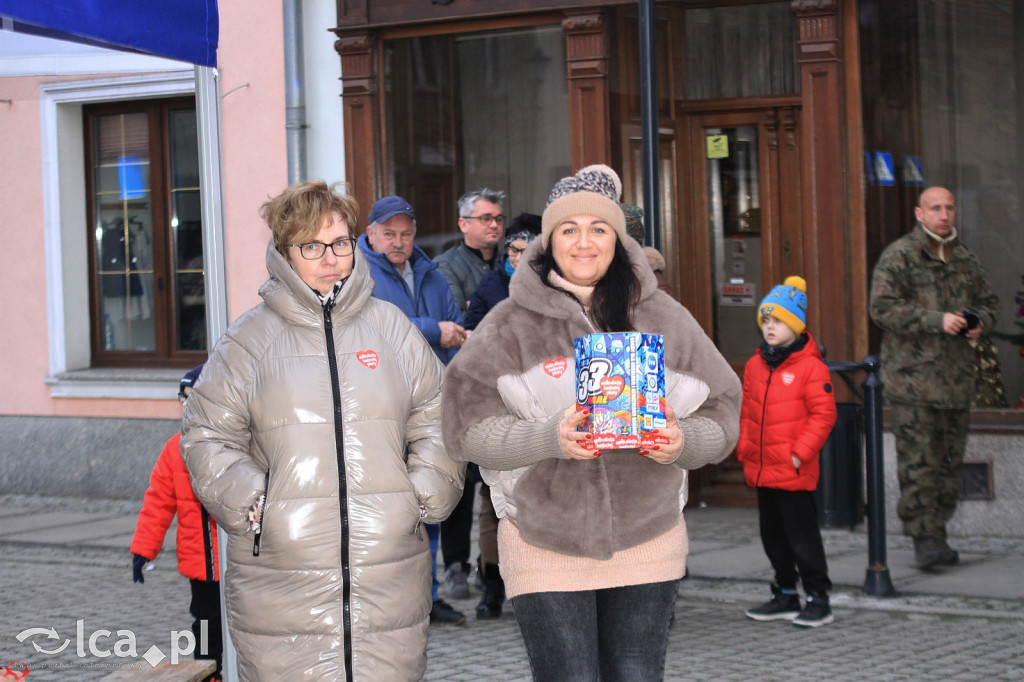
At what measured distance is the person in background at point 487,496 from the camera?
6.94 metres

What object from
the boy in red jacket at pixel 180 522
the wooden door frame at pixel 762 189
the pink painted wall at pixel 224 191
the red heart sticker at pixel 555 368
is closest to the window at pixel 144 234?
the pink painted wall at pixel 224 191

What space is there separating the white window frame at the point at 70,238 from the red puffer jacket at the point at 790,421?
6.16 metres

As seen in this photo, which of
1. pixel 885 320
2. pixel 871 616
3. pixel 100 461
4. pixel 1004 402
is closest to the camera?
pixel 871 616

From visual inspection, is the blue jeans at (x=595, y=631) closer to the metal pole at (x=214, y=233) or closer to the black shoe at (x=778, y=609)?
the metal pole at (x=214, y=233)

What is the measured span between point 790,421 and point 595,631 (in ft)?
9.94

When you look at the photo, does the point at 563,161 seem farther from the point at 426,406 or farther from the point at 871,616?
the point at 426,406

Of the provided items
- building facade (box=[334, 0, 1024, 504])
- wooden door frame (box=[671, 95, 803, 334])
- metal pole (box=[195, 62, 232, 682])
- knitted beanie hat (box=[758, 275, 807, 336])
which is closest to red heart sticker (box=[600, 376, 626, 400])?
metal pole (box=[195, 62, 232, 682])

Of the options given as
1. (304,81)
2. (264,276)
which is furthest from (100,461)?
(304,81)

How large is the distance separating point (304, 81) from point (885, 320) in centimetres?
516

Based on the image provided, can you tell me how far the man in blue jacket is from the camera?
6.70 meters

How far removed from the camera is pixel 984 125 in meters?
9.09

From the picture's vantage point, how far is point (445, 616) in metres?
6.85

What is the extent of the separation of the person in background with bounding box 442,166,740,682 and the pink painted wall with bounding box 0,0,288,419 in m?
6.80

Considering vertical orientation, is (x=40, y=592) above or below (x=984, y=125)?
below
